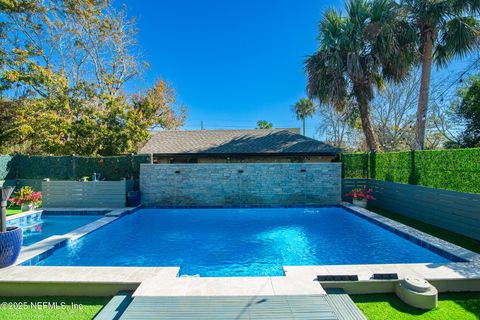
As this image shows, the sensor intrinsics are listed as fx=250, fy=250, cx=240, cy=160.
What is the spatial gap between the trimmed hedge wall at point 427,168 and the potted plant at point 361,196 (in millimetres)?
1043

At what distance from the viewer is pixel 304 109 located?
3856cm

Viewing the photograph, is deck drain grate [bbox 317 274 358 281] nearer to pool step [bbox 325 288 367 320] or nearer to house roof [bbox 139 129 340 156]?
pool step [bbox 325 288 367 320]

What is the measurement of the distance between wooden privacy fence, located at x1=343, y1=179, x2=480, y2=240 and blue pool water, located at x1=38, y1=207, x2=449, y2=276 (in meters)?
1.82

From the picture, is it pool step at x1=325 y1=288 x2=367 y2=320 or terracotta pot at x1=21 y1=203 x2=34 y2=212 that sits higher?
terracotta pot at x1=21 y1=203 x2=34 y2=212

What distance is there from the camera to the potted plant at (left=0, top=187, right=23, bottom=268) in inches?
212

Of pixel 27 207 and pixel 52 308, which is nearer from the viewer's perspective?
pixel 52 308

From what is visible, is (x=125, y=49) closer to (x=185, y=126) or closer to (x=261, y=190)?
(x=185, y=126)

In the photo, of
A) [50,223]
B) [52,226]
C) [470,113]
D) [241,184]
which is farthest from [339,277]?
[470,113]

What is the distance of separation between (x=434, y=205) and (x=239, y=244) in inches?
280

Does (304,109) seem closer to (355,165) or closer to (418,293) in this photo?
(355,165)

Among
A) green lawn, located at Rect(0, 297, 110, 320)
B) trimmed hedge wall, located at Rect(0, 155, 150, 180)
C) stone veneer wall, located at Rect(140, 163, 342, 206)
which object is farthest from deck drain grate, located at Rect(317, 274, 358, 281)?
trimmed hedge wall, located at Rect(0, 155, 150, 180)

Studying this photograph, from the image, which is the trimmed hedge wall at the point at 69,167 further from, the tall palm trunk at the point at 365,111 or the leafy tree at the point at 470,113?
the leafy tree at the point at 470,113

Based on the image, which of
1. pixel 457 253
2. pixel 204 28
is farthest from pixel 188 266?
pixel 204 28

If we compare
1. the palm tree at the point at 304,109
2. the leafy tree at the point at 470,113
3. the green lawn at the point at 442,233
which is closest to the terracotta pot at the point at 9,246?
the green lawn at the point at 442,233
